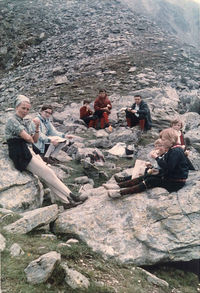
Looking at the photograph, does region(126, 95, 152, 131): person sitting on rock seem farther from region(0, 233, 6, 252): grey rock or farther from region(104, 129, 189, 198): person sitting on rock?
region(0, 233, 6, 252): grey rock

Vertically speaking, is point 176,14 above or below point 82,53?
below

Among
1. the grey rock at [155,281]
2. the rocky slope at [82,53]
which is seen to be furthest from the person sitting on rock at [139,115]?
the grey rock at [155,281]

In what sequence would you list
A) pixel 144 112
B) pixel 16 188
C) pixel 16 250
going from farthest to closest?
1. pixel 144 112
2. pixel 16 188
3. pixel 16 250

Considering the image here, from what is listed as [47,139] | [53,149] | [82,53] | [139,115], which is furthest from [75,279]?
[82,53]

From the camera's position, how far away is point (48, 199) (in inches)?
287

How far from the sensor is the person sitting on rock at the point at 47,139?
903 centimetres

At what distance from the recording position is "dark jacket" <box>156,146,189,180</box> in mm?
6148

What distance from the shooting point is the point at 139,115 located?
13641mm

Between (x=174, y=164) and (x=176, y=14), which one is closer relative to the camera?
(x=174, y=164)

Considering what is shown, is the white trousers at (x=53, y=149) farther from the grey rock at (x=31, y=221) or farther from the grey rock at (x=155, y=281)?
the grey rock at (x=155, y=281)

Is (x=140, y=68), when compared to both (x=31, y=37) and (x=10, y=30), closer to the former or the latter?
(x=31, y=37)

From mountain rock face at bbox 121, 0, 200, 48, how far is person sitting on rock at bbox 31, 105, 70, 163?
3533 centimetres

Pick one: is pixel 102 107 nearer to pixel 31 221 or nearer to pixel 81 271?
pixel 31 221

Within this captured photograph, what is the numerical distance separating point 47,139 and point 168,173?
4.23 m
